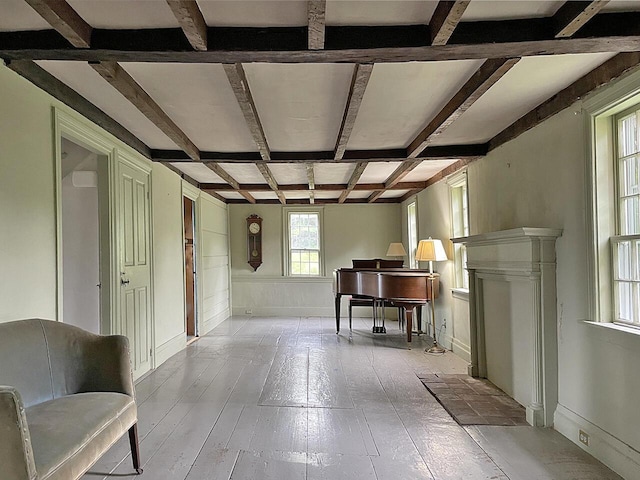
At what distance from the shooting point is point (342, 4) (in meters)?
1.84

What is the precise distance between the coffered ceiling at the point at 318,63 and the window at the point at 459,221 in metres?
0.97

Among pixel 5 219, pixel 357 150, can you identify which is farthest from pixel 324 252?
pixel 5 219

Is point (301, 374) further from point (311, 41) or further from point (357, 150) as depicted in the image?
point (311, 41)

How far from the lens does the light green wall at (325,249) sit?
8414mm

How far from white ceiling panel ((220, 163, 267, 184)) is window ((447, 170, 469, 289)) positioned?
2.49m

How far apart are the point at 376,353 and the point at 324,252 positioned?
139 inches

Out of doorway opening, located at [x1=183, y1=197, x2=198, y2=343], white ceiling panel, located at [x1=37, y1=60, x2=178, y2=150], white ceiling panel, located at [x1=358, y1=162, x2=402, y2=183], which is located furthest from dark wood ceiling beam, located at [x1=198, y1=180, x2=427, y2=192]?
white ceiling panel, located at [x1=37, y1=60, x2=178, y2=150]

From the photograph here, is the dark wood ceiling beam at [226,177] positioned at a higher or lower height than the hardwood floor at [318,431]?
higher

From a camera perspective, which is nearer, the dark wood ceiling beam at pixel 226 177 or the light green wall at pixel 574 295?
the light green wall at pixel 574 295

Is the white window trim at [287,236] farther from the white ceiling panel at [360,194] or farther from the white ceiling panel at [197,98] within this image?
the white ceiling panel at [197,98]

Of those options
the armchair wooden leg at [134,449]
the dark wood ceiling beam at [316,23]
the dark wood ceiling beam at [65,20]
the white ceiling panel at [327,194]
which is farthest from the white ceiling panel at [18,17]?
the white ceiling panel at [327,194]

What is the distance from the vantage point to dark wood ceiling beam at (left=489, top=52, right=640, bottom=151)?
2.27m

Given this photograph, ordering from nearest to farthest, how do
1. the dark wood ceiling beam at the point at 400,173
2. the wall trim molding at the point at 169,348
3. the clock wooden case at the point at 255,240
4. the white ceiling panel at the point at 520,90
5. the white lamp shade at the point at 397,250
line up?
the white ceiling panel at the point at 520,90 < the wall trim molding at the point at 169,348 < the dark wood ceiling beam at the point at 400,173 < the white lamp shade at the point at 397,250 < the clock wooden case at the point at 255,240

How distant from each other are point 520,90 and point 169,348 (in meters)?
4.45
